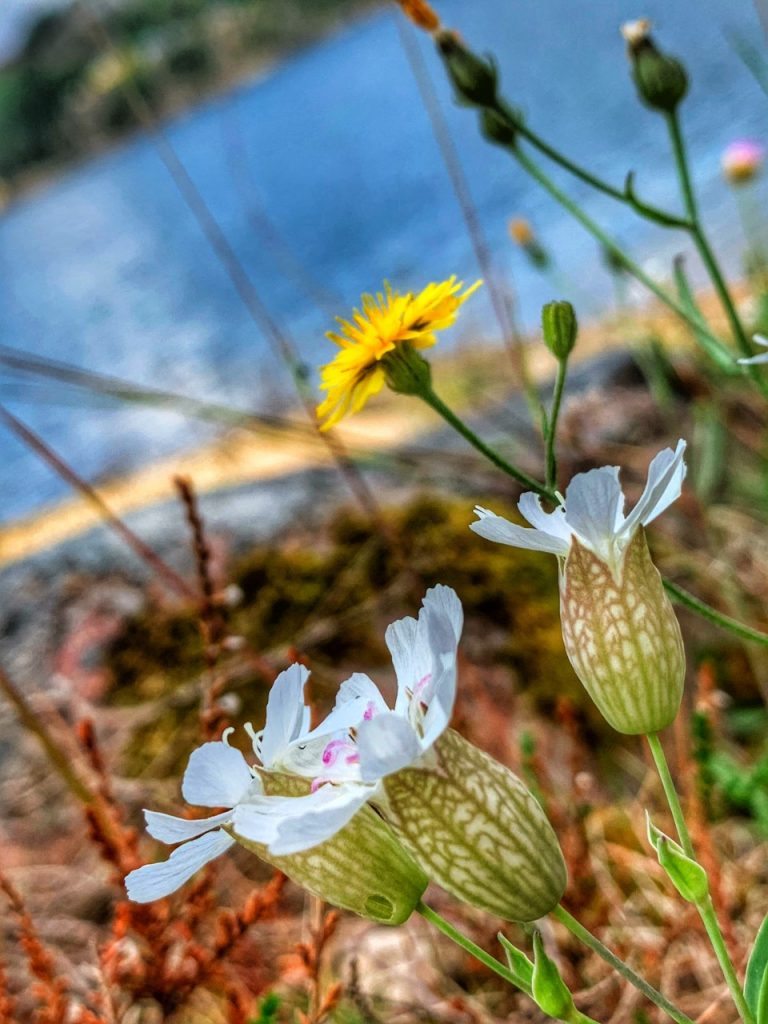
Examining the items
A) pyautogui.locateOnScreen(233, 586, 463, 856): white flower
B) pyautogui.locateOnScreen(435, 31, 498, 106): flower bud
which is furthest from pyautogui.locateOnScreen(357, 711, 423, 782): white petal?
pyautogui.locateOnScreen(435, 31, 498, 106): flower bud

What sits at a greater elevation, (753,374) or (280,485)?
(753,374)

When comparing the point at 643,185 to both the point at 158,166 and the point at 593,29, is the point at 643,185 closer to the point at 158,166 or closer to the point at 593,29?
the point at 593,29

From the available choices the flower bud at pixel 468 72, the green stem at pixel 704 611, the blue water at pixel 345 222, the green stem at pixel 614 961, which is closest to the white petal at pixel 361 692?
the green stem at pixel 614 961

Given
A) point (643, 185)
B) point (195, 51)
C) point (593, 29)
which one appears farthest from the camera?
point (195, 51)

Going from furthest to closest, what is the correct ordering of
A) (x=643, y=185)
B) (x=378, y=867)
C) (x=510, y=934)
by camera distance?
(x=643, y=185) < (x=510, y=934) < (x=378, y=867)

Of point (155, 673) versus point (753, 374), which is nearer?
point (753, 374)

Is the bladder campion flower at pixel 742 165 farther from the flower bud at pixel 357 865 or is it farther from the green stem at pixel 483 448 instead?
the flower bud at pixel 357 865

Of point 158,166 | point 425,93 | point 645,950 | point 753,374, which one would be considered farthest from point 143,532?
point 158,166

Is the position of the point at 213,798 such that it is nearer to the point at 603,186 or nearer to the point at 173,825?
the point at 173,825
